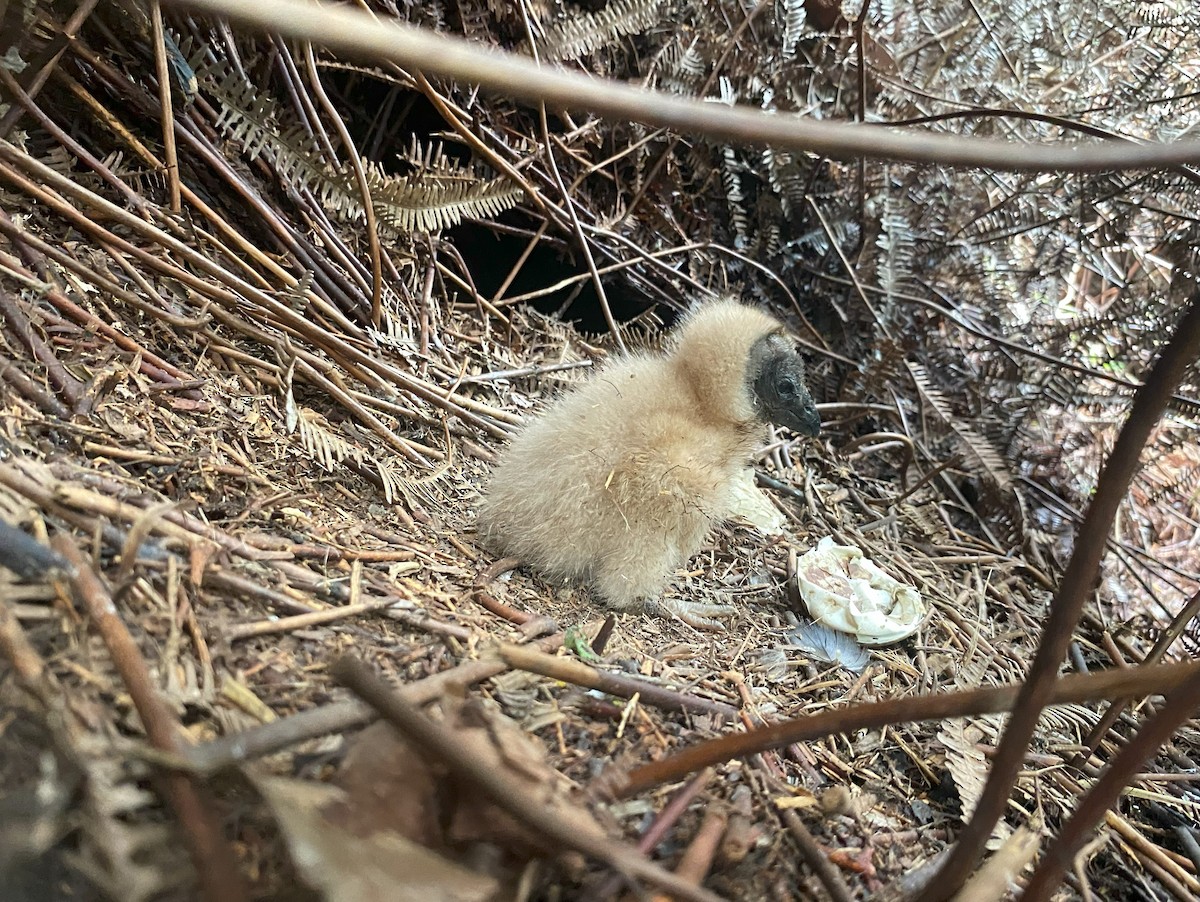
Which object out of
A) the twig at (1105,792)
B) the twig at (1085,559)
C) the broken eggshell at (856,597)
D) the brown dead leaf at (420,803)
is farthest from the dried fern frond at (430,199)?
the twig at (1105,792)

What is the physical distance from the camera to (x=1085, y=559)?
26.7 inches

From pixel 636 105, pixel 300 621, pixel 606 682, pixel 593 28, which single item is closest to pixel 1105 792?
pixel 606 682

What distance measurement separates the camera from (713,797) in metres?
0.92

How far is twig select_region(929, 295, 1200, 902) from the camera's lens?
674 millimetres

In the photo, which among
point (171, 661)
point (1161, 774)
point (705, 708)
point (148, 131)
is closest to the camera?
point (171, 661)

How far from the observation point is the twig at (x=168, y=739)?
0.54 m

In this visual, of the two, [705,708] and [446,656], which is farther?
[705,708]

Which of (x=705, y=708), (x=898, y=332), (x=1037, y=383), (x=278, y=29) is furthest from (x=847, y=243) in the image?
(x=278, y=29)

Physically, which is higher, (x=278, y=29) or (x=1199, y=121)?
(x=1199, y=121)

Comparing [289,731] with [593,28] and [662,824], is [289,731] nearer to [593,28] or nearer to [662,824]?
[662,824]

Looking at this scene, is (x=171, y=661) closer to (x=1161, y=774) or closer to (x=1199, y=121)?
(x=1161, y=774)

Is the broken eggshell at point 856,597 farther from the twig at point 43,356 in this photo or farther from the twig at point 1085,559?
the twig at point 43,356

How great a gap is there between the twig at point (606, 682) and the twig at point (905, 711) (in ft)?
0.55

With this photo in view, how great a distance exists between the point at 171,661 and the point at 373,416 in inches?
43.6
